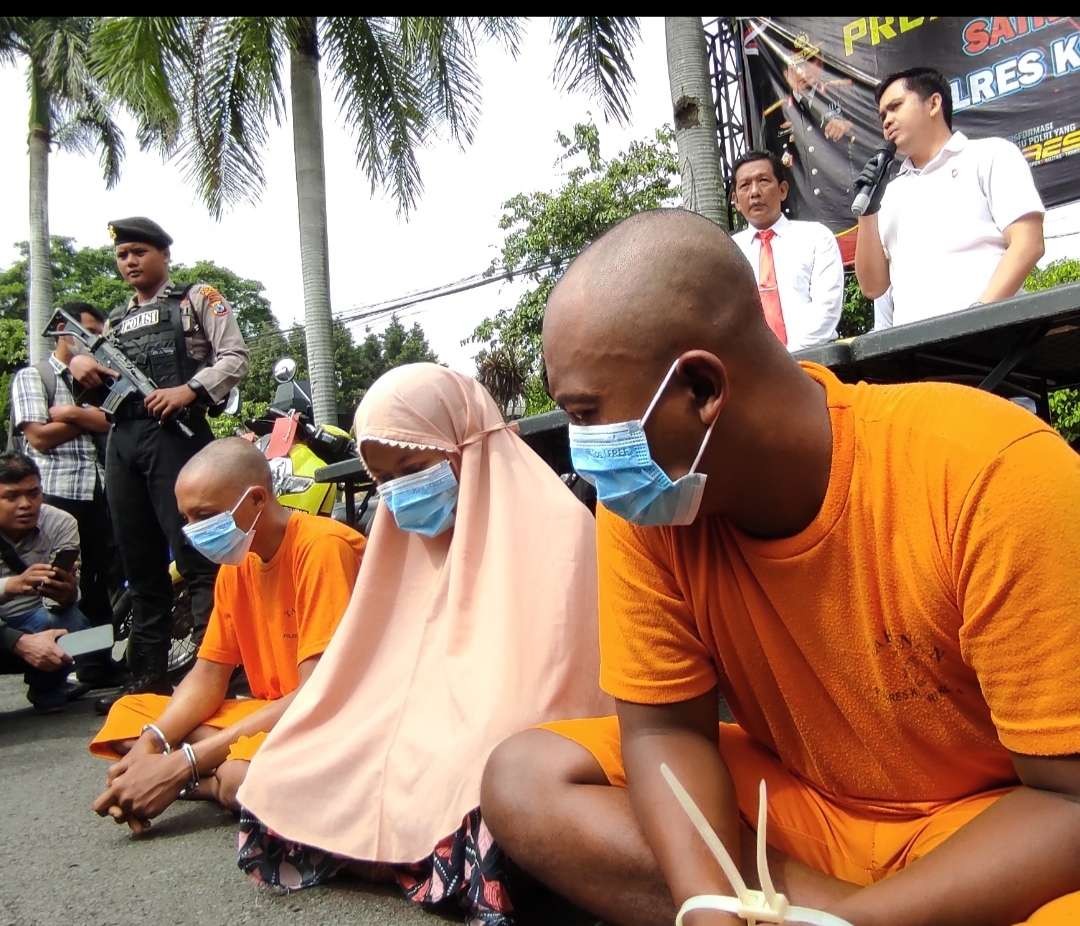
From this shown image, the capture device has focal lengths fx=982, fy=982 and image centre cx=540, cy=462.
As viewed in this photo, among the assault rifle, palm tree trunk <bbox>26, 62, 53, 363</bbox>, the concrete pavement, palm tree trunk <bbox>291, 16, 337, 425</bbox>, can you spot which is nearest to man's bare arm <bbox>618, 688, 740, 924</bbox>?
the concrete pavement

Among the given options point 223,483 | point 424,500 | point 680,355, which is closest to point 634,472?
point 680,355

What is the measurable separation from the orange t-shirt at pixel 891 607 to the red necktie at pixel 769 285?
213 cm

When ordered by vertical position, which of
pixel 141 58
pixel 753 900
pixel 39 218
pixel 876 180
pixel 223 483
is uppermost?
pixel 39 218

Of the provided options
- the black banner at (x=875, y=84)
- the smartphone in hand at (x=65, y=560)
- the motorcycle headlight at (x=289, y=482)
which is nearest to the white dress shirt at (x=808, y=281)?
the motorcycle headlight at (x=289, y=482)

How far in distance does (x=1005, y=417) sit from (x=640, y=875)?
0.80 metres

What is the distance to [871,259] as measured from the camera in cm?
328

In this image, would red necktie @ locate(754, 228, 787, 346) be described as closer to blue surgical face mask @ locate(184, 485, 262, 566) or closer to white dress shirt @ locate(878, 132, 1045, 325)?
white dress shirt @ locate(878, 132, 1045, 325)

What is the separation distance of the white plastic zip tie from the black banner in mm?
6315

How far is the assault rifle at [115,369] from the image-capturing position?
3.89 m

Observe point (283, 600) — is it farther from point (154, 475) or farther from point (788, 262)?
point (788, 262)

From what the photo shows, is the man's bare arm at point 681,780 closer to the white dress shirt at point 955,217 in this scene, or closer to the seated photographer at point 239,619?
the seated photographer at point 239,619

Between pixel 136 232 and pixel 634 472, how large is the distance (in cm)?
334

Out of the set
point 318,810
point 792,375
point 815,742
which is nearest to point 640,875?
point 815,742

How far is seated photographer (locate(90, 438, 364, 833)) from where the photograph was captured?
2488 mm
